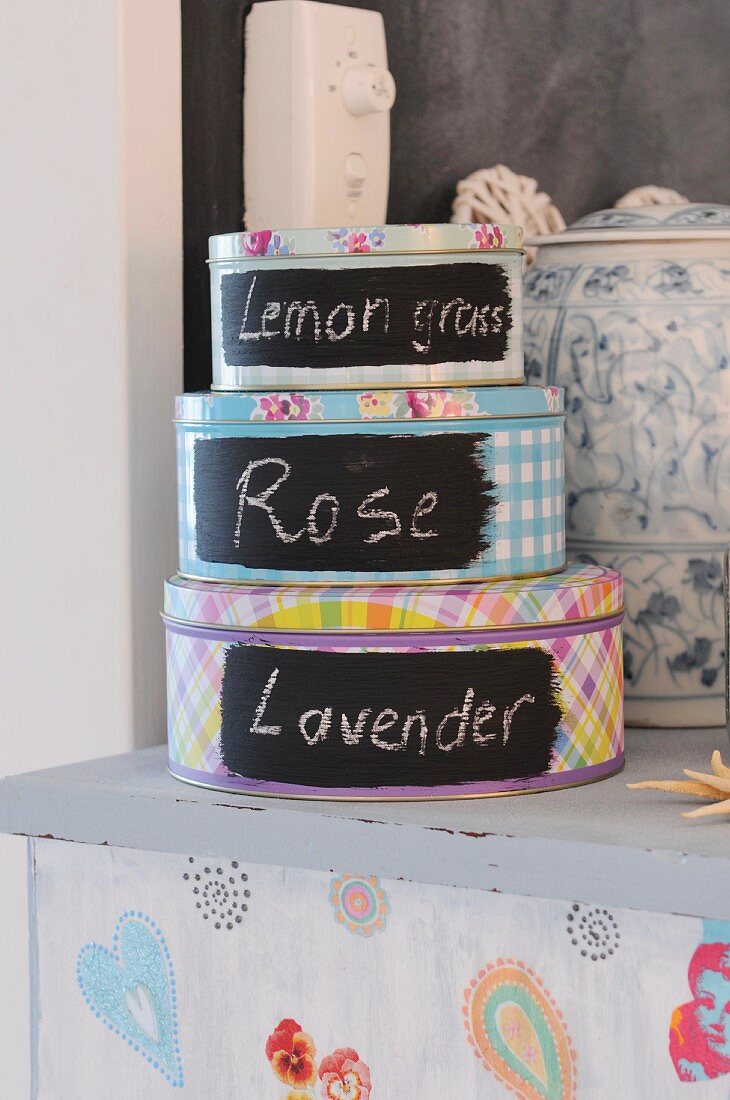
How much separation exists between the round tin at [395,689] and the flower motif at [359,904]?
4 centimetres

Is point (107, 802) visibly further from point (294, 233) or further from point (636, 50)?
point (636, 50)

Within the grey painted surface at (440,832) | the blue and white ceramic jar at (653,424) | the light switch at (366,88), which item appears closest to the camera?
the grey painted surface at (440,832)

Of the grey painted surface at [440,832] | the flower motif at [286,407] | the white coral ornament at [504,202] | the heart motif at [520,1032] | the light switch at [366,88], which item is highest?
the light switch at [366,88]

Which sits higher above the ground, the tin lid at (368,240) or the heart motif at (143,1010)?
the tin lid at (368,240)

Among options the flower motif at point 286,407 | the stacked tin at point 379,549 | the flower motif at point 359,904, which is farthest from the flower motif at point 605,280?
the flower motif at point 359,904

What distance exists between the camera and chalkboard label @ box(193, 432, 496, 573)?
731mm

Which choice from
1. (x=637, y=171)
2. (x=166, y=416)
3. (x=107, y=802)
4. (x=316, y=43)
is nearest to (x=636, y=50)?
(x=637, y=171)

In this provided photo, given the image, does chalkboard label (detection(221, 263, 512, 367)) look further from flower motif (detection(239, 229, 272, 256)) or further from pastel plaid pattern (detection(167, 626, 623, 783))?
pastel plaid pattern (detection(167, 626, 623, 783))

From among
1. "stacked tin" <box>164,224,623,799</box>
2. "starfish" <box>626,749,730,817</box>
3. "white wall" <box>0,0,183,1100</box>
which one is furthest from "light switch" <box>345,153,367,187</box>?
"starfish" <box>626,749,730,817</box>

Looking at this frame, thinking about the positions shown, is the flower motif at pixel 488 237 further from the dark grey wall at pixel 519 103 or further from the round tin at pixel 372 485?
the dark grey wall at pixel 519 103

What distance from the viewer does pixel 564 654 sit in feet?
2.46

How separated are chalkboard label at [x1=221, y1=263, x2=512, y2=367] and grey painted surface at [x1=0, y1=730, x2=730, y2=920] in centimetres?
21

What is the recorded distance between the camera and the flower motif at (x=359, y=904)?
2.30 feet

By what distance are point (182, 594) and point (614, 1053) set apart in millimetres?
294
